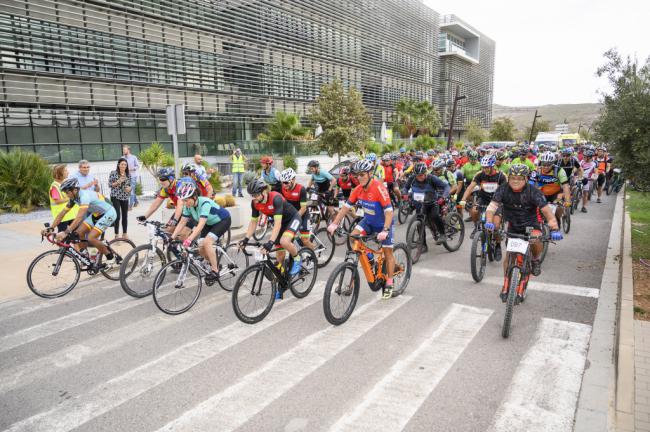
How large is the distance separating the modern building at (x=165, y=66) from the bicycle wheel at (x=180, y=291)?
16.2 m

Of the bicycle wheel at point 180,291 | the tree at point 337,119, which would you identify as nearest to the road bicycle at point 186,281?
the bicycle wheel at point 180,291

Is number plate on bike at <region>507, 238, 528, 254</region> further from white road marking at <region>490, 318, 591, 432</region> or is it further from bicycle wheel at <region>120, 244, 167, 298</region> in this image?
bicycle wheel at <region>120, 244, 167, 298</region>

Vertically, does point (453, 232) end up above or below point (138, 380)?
above

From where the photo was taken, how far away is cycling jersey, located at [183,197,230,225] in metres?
6.78

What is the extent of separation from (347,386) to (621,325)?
335cm

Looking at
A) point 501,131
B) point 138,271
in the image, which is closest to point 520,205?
point 138,271

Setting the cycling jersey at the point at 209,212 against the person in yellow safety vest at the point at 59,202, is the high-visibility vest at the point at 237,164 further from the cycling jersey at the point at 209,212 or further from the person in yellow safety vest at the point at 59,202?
the cycling jersey at the point at 209,212

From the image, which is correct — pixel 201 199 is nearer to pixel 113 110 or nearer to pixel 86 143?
pixel 86 143

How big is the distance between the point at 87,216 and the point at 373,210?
499cm

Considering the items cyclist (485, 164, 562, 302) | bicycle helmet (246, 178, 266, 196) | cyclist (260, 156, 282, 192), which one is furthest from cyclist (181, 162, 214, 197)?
cyclist (485, 164, 562, 302)

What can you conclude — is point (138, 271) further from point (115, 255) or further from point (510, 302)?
point (510, 302)

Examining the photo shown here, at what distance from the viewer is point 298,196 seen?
7945 millimetres

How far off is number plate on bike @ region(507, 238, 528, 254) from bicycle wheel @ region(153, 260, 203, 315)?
433 cm

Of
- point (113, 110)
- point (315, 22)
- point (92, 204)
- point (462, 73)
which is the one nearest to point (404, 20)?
point (315, 22)
